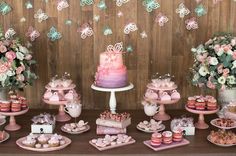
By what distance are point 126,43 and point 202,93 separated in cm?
64

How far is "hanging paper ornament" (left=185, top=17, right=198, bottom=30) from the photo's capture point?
2.74 m

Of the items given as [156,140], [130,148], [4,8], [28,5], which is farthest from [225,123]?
[4,8]

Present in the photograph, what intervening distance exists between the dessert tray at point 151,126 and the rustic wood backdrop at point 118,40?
0.48m

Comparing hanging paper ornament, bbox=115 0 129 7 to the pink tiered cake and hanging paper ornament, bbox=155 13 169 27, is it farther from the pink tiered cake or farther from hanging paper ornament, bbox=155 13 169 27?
the pink tiered cake

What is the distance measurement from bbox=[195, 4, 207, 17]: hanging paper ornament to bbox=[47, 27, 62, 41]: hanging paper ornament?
939 mm

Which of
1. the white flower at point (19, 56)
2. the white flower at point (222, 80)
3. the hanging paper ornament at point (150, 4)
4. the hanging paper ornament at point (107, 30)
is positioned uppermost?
the hanging paper ornament at point (150, 4)

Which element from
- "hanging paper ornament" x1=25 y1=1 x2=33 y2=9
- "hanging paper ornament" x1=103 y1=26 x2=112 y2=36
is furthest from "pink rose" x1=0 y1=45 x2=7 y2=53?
"hanging paper ornament" x1=103 y1=26 x2=112 y2=36

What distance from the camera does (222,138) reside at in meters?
2.12

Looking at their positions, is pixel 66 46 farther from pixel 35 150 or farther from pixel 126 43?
pixel 35 150

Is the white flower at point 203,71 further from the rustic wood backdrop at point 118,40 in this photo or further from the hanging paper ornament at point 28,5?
the hanging paper ornament at point 28,5

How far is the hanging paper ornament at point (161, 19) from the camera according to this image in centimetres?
273

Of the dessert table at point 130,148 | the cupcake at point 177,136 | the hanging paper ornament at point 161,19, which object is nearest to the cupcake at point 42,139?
the dessert table at point 130,148

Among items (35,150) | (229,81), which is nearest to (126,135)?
(35,150)

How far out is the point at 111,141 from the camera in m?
2.14
